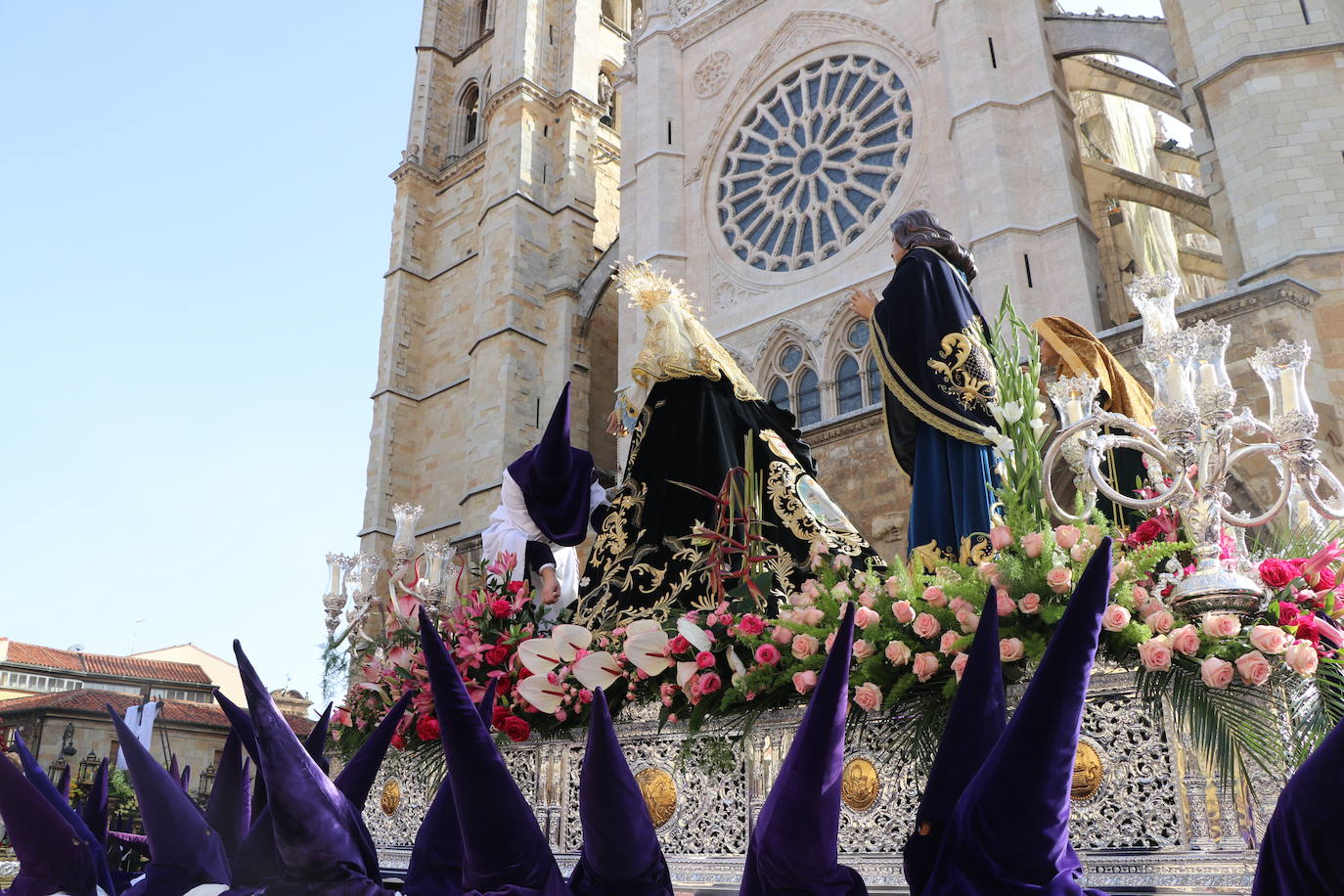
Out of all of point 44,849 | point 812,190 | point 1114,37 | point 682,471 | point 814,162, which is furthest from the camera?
point 814,162

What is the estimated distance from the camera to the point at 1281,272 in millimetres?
9797

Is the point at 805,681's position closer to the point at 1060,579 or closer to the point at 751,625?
the point at 751,625

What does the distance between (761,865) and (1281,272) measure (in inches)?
412

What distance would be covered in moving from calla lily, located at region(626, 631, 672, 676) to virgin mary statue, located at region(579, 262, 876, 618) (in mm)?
839

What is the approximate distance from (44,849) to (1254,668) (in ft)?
8.01

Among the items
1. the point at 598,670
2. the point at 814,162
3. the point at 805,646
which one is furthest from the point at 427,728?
the point at 814,162

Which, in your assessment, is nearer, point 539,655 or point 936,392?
point 539,655

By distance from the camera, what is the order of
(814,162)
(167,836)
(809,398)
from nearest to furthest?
(167,836)
(809,398)
(814,162)

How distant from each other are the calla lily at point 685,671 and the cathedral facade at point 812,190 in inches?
333

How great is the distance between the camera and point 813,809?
54.1 inches

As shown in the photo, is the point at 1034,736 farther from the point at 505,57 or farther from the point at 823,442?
the point at 505,57

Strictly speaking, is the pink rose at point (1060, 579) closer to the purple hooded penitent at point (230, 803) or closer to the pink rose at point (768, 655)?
the pink rose at point (768, 655)

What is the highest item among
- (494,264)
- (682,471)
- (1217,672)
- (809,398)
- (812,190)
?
(494,264)

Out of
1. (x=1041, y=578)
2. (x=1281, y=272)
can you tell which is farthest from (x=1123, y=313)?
(x=1041, y=578)
